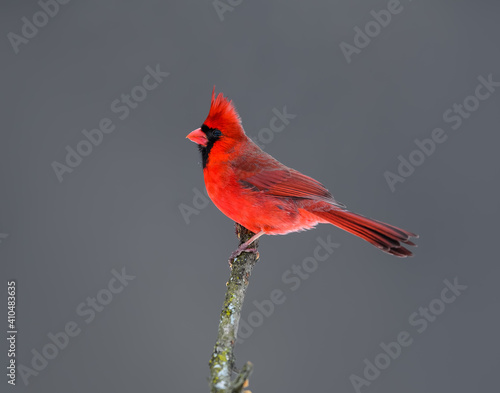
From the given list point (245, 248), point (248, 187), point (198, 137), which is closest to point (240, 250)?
point (245, 248)

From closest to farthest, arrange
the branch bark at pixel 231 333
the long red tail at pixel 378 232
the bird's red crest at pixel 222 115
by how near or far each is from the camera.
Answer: the branch bark at pixel 231 333 → the long red tail at pixel 378 232 → the bird's red crest at pixel 222 115

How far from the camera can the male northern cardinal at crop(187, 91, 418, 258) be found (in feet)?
6.52

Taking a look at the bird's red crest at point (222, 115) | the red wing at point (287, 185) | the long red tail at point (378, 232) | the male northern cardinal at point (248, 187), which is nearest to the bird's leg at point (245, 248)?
the male northern cardinal at point (248, 187)

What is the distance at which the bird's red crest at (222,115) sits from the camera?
6.39 feet

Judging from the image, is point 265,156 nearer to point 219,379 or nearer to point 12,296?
point 219,379

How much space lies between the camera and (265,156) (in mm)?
2156

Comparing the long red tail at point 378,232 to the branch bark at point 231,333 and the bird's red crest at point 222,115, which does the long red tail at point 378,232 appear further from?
the bird's red crest at point 222,115

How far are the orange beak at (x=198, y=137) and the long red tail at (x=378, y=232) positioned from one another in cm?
61

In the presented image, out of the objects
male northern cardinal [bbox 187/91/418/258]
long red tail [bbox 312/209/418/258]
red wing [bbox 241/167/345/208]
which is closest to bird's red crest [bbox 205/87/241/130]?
male northern cardinal [bbox 187/91/418/258]

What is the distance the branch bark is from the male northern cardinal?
0.10 metres

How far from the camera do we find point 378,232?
5.62 ft

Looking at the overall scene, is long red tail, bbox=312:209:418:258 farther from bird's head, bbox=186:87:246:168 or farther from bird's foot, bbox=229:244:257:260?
bird's head, bbox=186:87:246:168

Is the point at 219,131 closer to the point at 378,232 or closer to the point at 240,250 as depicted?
the point at 240,250

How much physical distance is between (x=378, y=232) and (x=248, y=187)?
55 centimetres
